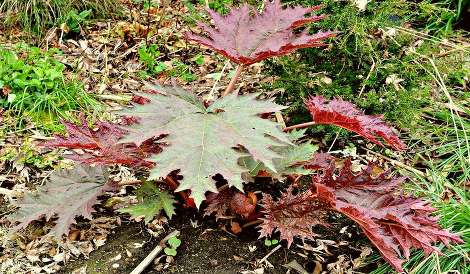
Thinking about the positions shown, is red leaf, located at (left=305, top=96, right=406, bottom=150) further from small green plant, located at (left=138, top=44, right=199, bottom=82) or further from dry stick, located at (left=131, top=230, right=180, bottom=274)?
small green plant, located at (left=138, top=44, right=199, bottom=82)

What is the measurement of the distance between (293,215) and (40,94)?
1.88 meters

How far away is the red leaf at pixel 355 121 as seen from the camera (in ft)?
7.73

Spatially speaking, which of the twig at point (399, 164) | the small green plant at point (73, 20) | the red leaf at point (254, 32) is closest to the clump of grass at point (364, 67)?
the twig at point (399, 164)

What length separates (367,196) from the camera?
7.51 feet

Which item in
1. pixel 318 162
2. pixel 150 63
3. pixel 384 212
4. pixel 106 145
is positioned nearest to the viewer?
pixel 384 212

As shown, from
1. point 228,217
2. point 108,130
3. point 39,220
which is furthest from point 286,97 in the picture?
point 39,220

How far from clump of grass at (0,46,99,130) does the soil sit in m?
1.07

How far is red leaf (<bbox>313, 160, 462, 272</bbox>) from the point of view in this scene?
214cm

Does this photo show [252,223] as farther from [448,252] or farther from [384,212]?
[448,252]

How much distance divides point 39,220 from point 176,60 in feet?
5.59

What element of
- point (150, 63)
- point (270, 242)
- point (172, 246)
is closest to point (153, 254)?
point (172, 246)

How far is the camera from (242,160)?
2.40 m

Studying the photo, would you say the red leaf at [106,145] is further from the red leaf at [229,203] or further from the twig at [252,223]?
the twig at [252,223]

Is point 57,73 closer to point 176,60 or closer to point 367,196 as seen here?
point 176,60
